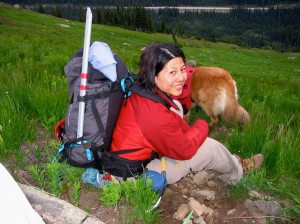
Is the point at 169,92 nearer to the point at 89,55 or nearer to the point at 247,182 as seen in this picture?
the point at 89,55

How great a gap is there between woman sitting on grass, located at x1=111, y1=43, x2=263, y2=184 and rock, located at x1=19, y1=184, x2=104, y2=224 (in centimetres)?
86

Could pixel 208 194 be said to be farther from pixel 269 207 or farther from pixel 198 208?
pixel 269 207

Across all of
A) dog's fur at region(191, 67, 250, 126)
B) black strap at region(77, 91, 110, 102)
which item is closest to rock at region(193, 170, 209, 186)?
black strap at region(77, 91, 110, 102)

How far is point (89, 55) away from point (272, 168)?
2.56m

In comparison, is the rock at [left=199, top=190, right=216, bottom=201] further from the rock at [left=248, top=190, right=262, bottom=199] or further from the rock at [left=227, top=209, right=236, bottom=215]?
the rock at [left=248, top=190, right=262, bottom=199]

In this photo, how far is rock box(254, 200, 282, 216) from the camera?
3333mm

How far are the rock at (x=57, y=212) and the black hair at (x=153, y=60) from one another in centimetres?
138

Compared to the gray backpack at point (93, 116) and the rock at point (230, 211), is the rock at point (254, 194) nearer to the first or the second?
the rock at point (230, 211)

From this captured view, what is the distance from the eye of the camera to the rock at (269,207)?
333 cm

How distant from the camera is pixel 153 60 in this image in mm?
3312

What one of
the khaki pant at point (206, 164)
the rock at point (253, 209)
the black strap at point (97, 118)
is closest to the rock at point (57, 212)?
the black strap at point (97, 118)

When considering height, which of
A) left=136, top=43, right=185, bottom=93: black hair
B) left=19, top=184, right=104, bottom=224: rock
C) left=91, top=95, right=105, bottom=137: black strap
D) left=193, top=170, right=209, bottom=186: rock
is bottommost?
left=193, top=170, right=209, bottom=186: rock

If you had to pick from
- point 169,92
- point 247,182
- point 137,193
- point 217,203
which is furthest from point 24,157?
point 247,182

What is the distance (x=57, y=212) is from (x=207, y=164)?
1.93 m
